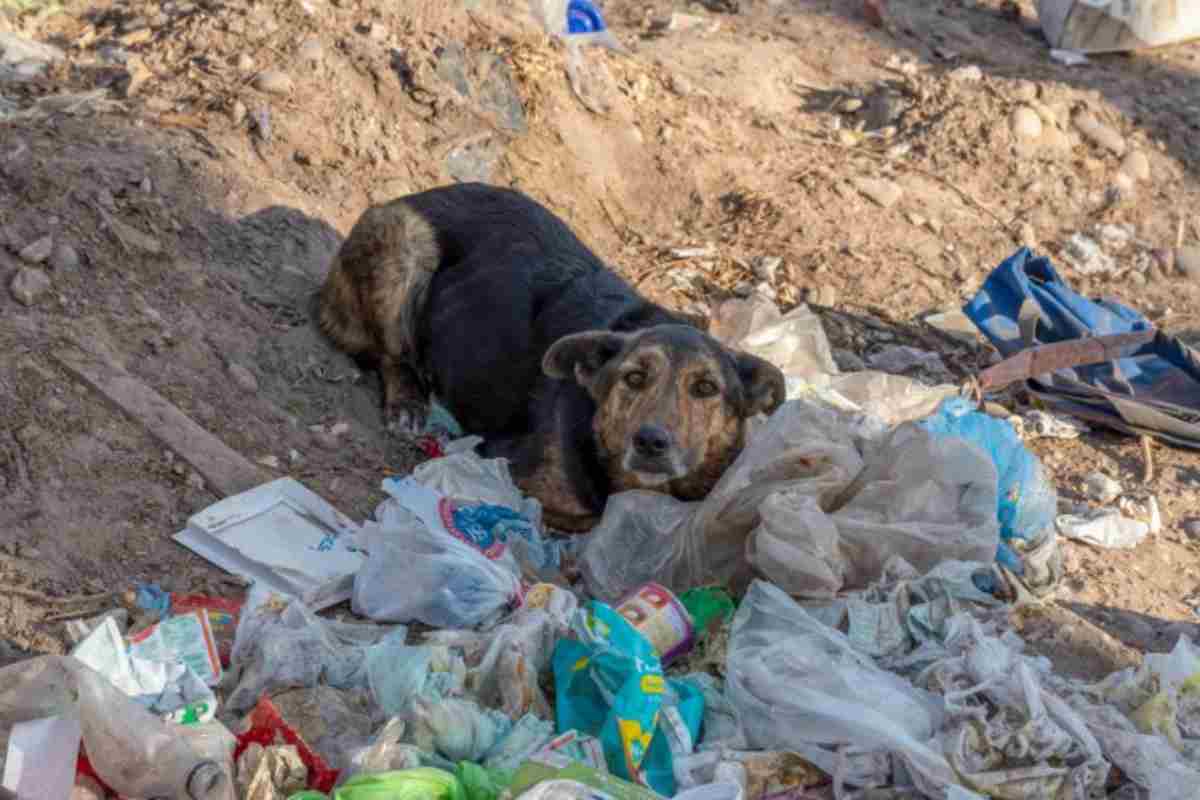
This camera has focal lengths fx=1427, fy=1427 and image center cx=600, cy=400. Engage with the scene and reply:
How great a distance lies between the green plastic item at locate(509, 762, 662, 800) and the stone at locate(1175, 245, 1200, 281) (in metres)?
6.03

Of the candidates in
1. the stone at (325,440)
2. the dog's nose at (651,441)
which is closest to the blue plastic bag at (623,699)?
the dog's nose at (651,441)

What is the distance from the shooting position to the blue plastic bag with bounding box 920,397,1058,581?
16.4 ft

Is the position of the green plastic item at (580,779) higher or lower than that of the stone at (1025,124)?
lower

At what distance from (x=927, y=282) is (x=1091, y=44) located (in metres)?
3.14

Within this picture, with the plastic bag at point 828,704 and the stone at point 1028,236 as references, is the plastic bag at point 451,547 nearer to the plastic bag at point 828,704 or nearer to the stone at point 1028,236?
the plastic bag at point 828,704

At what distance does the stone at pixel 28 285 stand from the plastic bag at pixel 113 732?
224cm

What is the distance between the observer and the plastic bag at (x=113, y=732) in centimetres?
325

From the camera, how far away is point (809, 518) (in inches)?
176

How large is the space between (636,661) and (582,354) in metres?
1.60

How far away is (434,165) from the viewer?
290 inches

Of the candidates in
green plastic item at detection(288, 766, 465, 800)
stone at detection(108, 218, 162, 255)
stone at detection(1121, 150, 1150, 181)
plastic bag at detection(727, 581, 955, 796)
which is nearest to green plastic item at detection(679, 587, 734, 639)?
plastic bag at detection(727, 581, 955, 796)

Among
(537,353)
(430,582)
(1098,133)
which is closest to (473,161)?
(537,353)

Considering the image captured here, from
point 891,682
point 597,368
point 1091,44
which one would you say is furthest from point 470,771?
point 1091,44

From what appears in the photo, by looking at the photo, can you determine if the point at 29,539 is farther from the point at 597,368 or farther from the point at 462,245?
the point at 462,245
